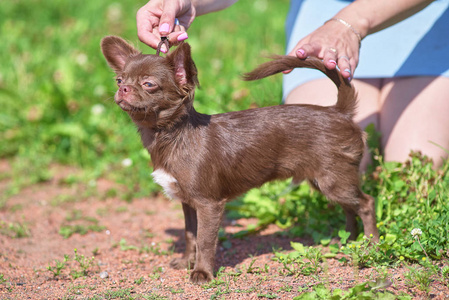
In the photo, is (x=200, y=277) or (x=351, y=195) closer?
(x=200, y=277)

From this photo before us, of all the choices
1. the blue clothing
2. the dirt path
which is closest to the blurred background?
the dirt path

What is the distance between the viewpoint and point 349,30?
10.5ft

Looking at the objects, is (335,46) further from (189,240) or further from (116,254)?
(116,254)

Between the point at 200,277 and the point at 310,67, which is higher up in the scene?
the point at 310,67

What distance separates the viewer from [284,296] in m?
2.64

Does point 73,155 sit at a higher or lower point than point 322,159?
lower

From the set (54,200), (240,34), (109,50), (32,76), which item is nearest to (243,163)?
(109,50)

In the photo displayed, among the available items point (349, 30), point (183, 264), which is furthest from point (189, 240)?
point (349, 30)

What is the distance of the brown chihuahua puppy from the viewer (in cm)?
276

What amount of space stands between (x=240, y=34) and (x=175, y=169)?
484 centimetres

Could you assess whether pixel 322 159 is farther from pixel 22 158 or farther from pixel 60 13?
pixel 60 13

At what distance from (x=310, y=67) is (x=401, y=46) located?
1.50 meters

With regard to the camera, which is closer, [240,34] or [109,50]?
[109,50]

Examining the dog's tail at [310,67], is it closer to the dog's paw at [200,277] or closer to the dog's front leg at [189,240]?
the dog's front leg at [189,240]
